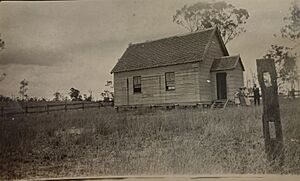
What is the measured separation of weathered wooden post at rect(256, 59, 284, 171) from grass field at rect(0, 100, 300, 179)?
0.07 feet

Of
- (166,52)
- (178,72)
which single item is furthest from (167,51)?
(178,72)

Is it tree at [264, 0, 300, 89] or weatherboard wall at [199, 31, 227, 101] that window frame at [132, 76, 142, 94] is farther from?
tree at [264, 0, 300, 89]

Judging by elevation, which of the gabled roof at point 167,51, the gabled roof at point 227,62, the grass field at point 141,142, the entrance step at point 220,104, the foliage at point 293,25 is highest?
the foliage at point 293,25

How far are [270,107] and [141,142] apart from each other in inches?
21.2

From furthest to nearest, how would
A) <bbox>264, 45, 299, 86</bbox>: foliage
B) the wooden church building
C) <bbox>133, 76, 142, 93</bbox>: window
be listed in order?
<bbox>133, 76, 142, 93</bbox>: window
the wooden church building
<bbox>264, 45, 299, 86</bbox>: foliage

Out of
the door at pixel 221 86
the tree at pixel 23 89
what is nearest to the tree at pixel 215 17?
the door at pixel 221 86

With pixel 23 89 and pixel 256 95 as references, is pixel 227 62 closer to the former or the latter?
pixel 256 95

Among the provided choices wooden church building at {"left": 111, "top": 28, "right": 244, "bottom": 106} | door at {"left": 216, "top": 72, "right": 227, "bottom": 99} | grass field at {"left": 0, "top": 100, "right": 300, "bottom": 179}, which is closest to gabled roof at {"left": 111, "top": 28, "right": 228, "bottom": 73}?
wooden church building at {"left": 111, "top": 28, "right": 244, "bottom": 106}

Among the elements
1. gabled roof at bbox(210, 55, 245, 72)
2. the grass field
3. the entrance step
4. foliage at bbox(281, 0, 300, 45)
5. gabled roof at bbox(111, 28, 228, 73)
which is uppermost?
foliage at bbox(281, 0, 300, 45)

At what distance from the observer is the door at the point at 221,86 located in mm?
1546

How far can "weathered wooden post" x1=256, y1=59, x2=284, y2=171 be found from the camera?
56.7 inches

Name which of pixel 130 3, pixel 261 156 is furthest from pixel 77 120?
pixel 261 156

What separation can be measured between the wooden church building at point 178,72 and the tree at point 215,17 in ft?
0.10

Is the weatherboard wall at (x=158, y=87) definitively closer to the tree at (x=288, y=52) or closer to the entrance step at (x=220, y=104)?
the entrance step at (x=220, y=104)
